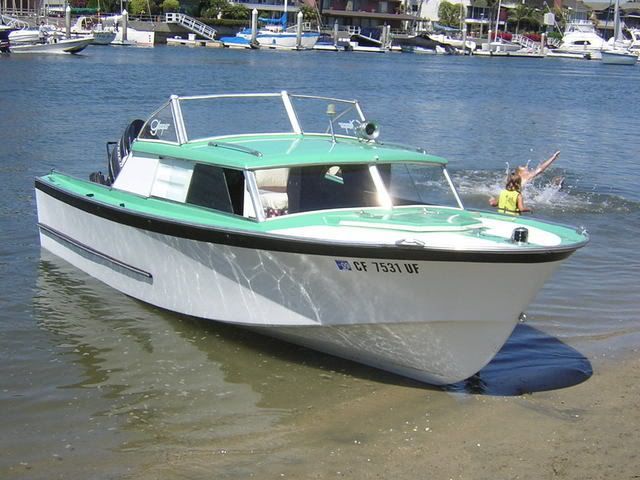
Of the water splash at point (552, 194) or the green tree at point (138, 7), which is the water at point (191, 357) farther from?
the green tree at point (138, 7)

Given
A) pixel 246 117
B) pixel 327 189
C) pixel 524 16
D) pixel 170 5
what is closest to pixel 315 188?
pixel 327 189

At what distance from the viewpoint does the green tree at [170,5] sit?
324 feet

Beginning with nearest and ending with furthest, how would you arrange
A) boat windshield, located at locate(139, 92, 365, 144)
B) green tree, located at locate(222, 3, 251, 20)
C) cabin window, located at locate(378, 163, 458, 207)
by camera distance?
1. cabin window, located at locate(378, 163, 458, 207)
2. boat windshield, located at locate(139, 92, 365, 144)
3. green tree, located at locate(222, 3, 251, 20)

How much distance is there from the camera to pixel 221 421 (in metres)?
8.07

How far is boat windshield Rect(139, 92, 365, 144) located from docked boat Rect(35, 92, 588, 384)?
0.04 m

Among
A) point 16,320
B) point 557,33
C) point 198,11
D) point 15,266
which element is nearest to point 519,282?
point 16,320

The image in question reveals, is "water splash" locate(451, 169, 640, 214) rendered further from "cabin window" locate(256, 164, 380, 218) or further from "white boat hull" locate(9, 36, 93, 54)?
"white boat hull" locate(9, 36, 93, 54)

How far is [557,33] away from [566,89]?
270ft

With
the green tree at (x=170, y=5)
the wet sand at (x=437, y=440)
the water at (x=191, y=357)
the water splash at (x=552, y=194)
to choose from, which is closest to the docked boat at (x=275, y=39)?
the green tree at (x=170, y=5)

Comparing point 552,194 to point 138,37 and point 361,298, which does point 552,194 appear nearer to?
point 361,298

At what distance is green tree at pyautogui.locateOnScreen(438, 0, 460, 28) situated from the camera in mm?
130750

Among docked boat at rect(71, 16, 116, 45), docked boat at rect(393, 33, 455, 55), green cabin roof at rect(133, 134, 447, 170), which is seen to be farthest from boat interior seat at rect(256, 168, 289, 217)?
docked boat at rect(393, 33, 455, 55)

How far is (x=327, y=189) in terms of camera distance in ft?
30.0

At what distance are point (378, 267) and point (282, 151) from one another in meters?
2.10
